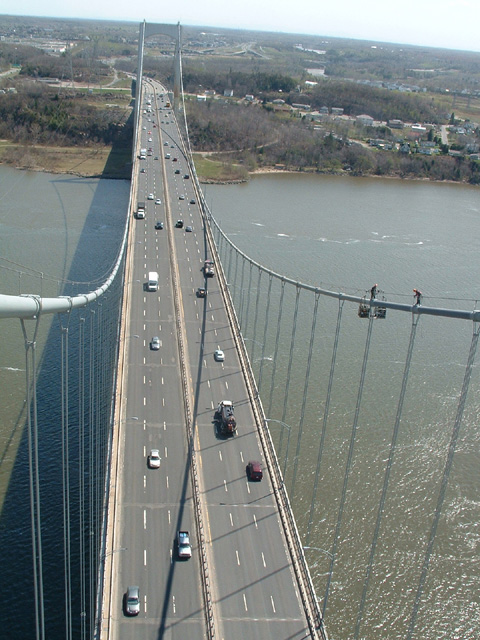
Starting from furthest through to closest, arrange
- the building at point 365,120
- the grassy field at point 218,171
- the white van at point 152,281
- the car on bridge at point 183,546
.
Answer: the building at point 365,120, the grassy field at point 218,171, the white van at point 152,281, the car on bridge at point 183,546

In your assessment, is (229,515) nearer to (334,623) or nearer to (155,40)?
(334,623)

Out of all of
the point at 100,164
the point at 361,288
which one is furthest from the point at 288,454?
the point at 100,164

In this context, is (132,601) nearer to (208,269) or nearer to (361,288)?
(208,269)

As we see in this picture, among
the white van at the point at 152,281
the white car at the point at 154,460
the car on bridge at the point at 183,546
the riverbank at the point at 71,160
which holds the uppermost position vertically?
the riverbank at the point at 71,160

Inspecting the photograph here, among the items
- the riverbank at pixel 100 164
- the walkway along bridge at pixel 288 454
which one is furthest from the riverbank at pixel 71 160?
the walkway along bridge at pixel 288 454

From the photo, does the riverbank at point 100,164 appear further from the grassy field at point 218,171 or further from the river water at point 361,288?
the river water at point 361,288

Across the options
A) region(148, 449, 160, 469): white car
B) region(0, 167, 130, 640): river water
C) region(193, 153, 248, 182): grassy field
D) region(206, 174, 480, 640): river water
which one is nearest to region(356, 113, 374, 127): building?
region(193, 153, 248, 182): grassy field

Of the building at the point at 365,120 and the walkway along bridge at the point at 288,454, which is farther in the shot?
the building at the point at 365,120
